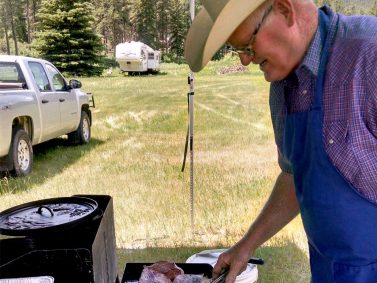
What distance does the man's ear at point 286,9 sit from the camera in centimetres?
112

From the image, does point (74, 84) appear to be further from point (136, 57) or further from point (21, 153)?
point (21, 153)

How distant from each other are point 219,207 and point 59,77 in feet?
5.99

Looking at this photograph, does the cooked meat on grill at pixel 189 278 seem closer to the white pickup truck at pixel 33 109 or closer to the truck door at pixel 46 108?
the white pickup truck at pixel 33 109

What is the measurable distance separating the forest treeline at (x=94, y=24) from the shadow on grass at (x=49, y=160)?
0.90 m

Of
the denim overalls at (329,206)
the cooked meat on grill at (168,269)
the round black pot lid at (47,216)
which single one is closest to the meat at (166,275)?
the cooked meat on grill at (168,269)

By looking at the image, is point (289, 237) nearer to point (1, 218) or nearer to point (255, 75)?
point (255, 75)

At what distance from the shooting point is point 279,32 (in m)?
1.16

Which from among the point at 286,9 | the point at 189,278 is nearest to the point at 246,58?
the point at 286,9

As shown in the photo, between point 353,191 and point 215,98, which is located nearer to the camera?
point 353,191

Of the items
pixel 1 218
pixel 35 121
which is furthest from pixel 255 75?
pixel 1 218

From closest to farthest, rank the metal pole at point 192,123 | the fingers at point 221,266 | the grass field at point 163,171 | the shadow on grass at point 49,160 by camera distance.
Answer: the fingers at point 221,266 → the metal pole at point 192,123 → the shadow on grass at point 49,160 → the grass field at point 163,171

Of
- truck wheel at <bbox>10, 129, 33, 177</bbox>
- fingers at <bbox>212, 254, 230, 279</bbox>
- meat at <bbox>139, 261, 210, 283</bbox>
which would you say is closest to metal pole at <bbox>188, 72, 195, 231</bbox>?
truck wheel at <bbox>10, 129, 33, 177</bbox>

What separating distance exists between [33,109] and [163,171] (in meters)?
1.28

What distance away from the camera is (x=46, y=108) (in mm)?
4359
